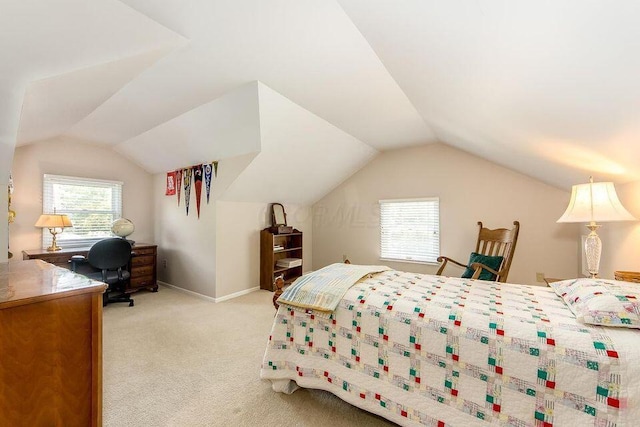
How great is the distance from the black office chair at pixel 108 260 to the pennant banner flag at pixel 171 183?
1.28 meters

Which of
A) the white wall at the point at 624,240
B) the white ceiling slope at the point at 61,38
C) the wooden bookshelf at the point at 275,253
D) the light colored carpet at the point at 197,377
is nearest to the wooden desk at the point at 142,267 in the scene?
the light colored carpet at the point at 197,377

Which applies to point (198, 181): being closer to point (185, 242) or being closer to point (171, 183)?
point (171, 183)

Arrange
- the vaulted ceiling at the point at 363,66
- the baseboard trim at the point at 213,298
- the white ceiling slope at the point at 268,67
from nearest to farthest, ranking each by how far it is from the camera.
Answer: the vaulted ceiling at the point at 363,66, the white ceiling slope at the point at 268,67, the baseboard trim at the point at 213,298

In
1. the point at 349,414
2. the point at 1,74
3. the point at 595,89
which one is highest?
the point at 1,74

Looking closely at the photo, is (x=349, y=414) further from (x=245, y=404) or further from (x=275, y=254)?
(x=275, y=254)

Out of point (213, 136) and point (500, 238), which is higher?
point (213, 136)

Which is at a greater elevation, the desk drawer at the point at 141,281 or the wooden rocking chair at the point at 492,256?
the wooden rocking chair at the point at 492,256

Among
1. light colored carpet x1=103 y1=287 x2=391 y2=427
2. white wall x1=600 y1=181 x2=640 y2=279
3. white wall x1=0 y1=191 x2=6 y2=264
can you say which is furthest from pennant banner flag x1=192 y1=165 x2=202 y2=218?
white wall x1=600 y1=181 x2=640 y2=279

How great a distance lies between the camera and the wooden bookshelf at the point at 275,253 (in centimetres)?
429

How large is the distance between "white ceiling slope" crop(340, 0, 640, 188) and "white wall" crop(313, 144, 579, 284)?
48.0 inches

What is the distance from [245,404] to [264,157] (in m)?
2.58

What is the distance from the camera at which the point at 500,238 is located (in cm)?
325

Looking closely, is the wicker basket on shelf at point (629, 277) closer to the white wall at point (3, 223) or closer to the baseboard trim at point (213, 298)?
the baseboard trim at point (213, 298)

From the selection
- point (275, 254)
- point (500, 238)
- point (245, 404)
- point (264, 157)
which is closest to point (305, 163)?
point (264, 157)
